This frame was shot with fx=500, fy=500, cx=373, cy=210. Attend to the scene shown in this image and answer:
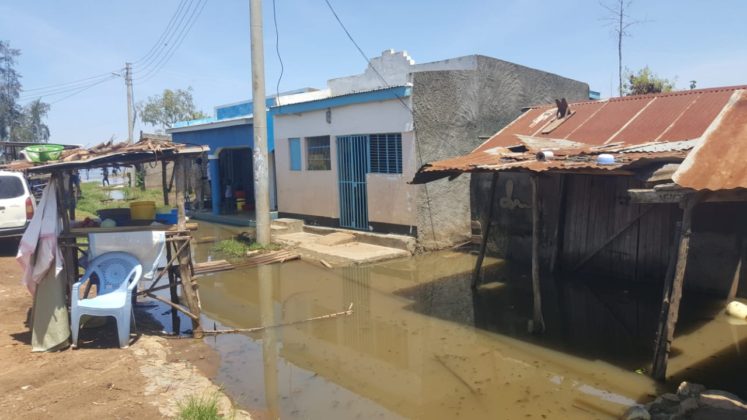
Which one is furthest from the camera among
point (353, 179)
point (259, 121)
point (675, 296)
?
point (353, 179)

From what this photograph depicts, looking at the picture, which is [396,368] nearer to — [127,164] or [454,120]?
[127,164]

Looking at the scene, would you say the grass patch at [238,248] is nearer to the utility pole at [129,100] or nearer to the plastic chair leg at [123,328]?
the plastic chair leg at [123,328]

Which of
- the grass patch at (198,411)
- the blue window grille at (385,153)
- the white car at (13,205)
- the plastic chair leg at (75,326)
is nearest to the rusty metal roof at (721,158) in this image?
the grass patch at (198,411)

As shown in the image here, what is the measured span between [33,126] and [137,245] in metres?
38.2

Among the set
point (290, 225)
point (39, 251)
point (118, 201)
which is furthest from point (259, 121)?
point (118, 201)

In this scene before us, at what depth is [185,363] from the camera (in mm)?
5922

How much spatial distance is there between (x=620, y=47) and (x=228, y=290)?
18804 millimetres

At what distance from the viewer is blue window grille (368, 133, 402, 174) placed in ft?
40.6

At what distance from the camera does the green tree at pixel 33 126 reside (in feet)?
116

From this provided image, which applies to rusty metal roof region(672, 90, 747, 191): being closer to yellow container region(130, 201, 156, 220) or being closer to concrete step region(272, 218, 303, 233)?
yellow container region(130, 201, 156, 220)

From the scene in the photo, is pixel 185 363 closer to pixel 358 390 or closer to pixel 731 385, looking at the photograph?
pixel 358 390

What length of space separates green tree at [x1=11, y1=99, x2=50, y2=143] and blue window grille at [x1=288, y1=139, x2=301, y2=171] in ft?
92.7

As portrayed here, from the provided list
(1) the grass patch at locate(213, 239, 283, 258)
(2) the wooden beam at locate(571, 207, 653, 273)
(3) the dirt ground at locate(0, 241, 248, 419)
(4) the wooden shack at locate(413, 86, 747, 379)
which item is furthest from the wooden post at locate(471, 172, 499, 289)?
(1) the grass patch at locate(213, 239, 283, 258)

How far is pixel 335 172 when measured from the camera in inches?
558
